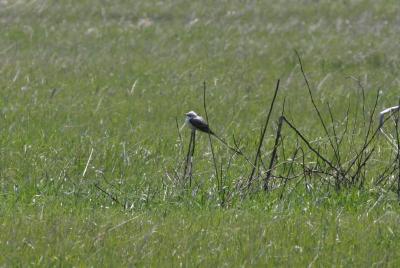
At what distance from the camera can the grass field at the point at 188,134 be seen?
17.9ft

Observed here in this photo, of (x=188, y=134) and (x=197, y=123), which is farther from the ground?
(x=197, y=123)

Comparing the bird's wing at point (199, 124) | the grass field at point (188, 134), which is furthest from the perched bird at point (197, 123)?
the grass field at point (188, 134)

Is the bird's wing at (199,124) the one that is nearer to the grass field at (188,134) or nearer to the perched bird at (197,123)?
the perched bird at (197,123)

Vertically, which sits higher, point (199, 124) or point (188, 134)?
point (199, 124)

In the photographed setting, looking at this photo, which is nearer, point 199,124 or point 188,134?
point 199,124

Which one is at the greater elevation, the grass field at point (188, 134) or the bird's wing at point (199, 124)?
the bird's wing at point (199, 124)

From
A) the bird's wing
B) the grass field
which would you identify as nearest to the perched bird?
the bird's wing

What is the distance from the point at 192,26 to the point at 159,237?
9.85m

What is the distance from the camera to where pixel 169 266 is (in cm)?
509

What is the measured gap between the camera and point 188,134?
8820 mm

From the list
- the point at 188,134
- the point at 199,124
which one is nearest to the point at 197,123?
the point at 199,124

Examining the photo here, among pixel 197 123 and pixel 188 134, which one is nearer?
pixel 197 123

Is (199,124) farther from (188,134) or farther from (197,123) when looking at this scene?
(188,134)

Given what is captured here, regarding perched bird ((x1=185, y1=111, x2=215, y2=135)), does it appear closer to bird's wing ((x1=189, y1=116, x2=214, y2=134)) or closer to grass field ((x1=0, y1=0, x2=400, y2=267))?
bird's wing ((x1=189, y1=116, x2=214, y2=134))
